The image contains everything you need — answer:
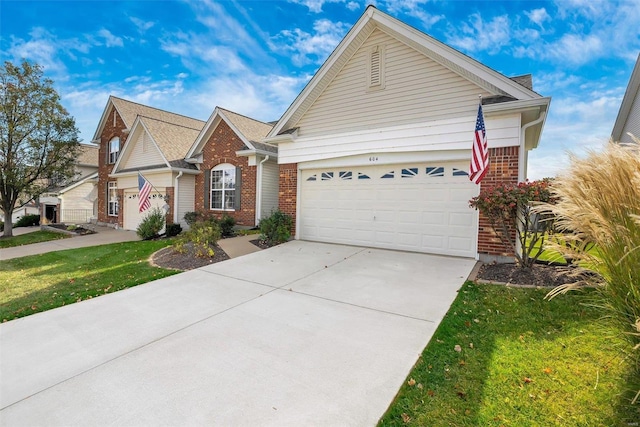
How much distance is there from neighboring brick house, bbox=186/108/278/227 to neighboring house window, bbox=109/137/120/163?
7982mm

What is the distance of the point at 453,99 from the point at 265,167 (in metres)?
7.84

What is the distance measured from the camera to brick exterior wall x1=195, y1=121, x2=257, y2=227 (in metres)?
13.2

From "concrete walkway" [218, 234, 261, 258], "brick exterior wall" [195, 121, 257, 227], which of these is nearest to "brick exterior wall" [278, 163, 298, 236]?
"concrete walkway" [218, 234, 261, 258]

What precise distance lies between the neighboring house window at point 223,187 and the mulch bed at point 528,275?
34.4ft

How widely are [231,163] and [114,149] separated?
11114 millimetres

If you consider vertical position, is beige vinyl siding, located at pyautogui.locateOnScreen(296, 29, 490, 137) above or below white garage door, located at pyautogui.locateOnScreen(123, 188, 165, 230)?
above

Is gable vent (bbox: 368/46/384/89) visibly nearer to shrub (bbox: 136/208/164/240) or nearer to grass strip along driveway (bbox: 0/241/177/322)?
grass strip along driveway (bbox: 0/241/177/322)

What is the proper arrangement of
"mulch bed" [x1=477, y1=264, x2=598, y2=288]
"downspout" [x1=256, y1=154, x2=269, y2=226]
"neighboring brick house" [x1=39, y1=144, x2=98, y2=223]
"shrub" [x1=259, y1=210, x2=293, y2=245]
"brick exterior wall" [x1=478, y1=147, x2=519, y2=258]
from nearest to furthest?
"mulch bed" [x1=477, y1=264, x2=598, y2=288], "brick exterior wall" [x1=478, y1=147, x2=519, y2=258], "shrub" [x1=259, y1=210, x2=293, y2=245], "downspout" [x1=256, y1=154, x2=269, y2=226], "neighboring brick house" [x1=39, y1=144, x2=98, y2=223]

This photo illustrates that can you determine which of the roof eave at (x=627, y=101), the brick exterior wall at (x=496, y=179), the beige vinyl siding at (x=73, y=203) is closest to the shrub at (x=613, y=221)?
the brick exterior wall at (x=496, y=179)

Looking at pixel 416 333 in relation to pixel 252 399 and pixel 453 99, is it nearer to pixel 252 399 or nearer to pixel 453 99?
pixel 252 399

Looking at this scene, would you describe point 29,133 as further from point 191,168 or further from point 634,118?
point 634,118

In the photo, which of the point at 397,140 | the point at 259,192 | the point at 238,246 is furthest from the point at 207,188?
the point at 397,140

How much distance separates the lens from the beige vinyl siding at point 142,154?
53.2 feet

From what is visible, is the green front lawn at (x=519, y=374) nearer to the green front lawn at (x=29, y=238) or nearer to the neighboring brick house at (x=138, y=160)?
the neighboring brick house at (x=138, y=160)
